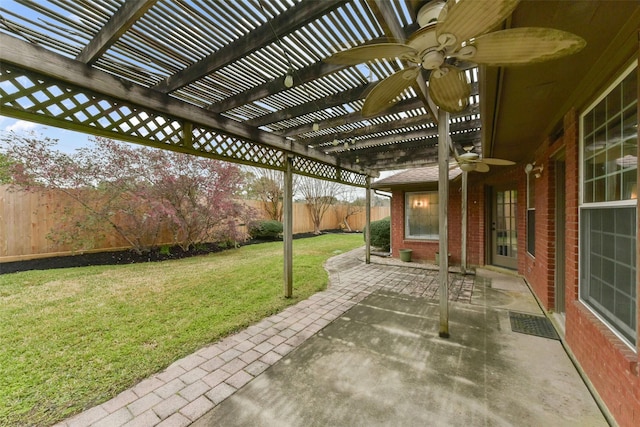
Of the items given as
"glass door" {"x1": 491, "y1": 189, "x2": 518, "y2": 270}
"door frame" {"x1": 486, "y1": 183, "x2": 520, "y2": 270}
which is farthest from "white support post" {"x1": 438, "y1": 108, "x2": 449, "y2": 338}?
"door frame" {"x1": 486, "y1": 183, "x2": 520, "y2": 270}

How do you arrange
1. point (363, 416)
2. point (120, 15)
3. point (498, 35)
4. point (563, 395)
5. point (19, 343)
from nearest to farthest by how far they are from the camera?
point (498, 35) → point (120, 15) → point (363, 416) → point (563, 395) → point (19, 343)

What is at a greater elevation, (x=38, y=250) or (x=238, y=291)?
(x=38, y=250)

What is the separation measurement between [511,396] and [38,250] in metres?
9.94

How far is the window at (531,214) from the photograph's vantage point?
477 cm

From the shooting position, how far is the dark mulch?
609 cm

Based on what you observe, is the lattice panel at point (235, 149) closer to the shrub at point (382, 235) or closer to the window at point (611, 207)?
the window at point (611, 207)

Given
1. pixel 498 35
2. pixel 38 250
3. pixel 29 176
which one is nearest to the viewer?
pixel 498 35

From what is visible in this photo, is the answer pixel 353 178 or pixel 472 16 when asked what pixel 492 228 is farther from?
pixel 472 16

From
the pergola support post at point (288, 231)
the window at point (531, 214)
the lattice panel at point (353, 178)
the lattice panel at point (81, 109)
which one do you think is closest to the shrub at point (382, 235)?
the lattice panel at point (353, 178)

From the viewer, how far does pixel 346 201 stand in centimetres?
1955

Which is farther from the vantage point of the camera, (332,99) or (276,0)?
(332,99)

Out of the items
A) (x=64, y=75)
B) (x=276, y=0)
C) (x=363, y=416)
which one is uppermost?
(x=276, y=0)

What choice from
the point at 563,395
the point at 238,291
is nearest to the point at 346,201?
the point at 238,291

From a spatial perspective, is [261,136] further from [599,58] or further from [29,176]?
[29,176]
